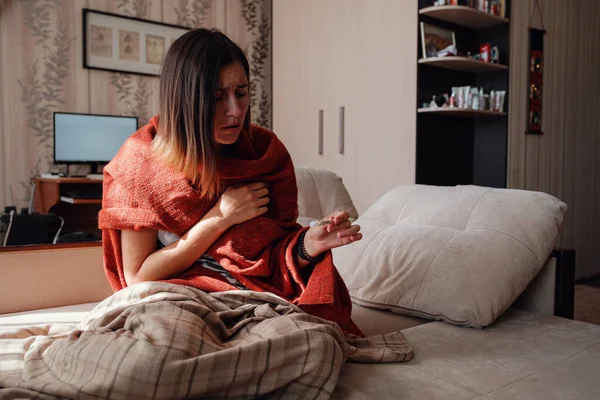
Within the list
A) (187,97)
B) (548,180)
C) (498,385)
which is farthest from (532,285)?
(548,180)

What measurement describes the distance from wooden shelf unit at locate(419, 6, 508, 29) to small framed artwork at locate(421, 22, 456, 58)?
71 mm

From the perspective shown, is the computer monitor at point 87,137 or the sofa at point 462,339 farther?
the computer monitor at point 87,137

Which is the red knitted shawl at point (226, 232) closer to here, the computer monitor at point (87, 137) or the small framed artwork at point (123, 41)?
the computer monitor at point (87, 137)

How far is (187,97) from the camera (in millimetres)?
1114

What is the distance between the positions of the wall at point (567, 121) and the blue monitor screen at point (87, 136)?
8.94ft

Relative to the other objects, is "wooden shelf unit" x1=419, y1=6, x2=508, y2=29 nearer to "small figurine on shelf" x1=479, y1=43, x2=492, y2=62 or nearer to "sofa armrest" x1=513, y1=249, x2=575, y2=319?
"small figurine on shelf" x1=479, y1=43, x2=492, y2=62

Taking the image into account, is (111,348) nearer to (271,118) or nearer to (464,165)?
(464,165)

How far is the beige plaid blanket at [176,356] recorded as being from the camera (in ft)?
2.59

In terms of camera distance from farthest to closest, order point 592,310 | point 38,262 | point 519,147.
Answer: point 519,147
point 592,310
point 38,262

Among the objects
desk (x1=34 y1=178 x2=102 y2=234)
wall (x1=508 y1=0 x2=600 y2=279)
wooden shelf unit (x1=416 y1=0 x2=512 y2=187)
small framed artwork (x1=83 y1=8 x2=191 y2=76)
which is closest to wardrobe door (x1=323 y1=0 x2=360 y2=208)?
wooden shelf unit (x1=416 y1=0 x2=512 y2=187)

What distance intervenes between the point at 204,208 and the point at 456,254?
686 millimetres

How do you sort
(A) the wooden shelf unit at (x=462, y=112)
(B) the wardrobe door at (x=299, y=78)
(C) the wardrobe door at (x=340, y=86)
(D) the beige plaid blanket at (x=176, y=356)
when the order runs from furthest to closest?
(B) the wardrobe door at (x=299, y=78) → (C) the wardrobe door at (x=340, y=86) → (A) the wooden shelf unit at (x=462, y=112) → (D) the beige plaid blanket at (x=176, y=356)

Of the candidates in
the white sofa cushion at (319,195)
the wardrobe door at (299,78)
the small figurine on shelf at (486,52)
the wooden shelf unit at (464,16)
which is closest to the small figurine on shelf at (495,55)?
the small figurine on shelf at (486,52)

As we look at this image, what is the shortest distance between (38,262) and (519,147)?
2954 millimetres
